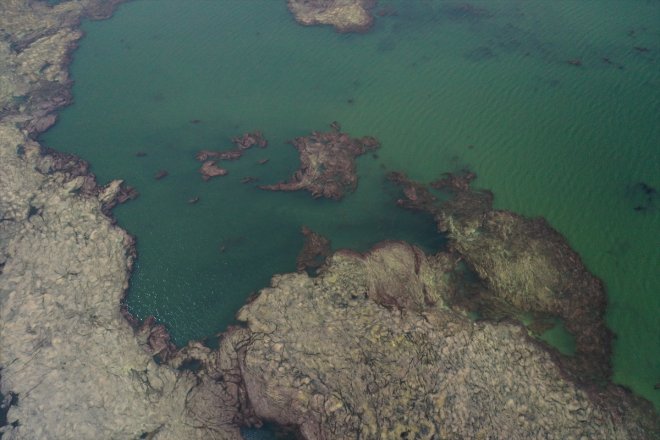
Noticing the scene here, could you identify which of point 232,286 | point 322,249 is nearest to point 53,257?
point 232,286

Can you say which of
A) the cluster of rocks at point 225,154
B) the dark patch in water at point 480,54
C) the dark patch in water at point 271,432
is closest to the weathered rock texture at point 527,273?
the dark patch in water at point 271,432

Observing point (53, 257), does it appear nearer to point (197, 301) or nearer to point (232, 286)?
point (197, 301)

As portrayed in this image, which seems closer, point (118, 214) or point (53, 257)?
point (53, 257)

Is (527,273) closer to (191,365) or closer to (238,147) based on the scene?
(191,365)

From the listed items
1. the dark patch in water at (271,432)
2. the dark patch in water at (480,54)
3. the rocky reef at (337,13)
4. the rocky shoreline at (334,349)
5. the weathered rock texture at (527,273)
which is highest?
the rocky reef at (337,13)

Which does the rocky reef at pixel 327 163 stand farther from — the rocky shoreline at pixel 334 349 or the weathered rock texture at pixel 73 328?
the weathered rock texture at pixel 73 328
